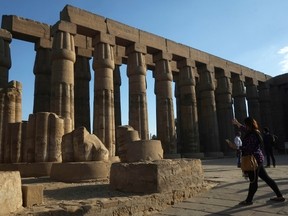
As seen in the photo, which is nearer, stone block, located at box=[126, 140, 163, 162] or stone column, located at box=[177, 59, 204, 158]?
stone block, located at box=[126, 140, 163, 162]

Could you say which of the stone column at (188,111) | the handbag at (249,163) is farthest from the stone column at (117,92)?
the handbag at (249,163)

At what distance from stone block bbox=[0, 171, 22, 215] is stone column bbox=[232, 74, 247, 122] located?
78.7ft

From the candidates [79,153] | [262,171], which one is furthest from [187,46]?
[262,171]

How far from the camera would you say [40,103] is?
1833cm

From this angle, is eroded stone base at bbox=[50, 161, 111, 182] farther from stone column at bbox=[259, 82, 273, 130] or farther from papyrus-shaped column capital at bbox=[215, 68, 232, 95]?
stone column at bbox=[259, 82, 273, 130]

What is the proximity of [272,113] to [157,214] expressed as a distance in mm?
27818

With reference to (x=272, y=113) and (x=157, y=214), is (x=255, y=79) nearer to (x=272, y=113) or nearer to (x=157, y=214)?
(x=272, y=113)

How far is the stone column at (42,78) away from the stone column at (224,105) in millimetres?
13245

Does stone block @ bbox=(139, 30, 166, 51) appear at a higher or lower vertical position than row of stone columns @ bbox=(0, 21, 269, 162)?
higher

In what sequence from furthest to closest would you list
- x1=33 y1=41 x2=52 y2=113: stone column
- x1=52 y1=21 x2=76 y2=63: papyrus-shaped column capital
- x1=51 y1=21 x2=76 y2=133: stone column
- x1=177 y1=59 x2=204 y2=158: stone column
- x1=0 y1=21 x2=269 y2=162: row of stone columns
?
x1=177 y1=59 x2=204 y2=158: stone column, x1=33 y1=41 x2=52 y2=113: stone column, x1=0 y1=21 x2=269 y2=162: row of stone columns, x1=52 y1=21 x2=76 y2=63: papyrus-shaped column capital, x1=51 y1=21 x2=76 y2=133: stone column

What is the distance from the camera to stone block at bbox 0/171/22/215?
3.79 metres

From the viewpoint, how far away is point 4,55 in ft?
51.9

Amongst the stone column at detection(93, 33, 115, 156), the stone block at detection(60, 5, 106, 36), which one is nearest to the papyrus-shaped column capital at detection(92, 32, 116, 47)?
the stone column at detection(93, 33, 115, 156)

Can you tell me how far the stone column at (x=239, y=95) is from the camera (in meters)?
26.1
